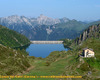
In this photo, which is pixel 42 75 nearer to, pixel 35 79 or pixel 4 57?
pixel 35 79

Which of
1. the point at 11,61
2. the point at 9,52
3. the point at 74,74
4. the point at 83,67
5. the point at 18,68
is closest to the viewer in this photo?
the point at 74,74

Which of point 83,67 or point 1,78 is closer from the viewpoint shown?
point 1,78

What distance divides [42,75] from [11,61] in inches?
1405

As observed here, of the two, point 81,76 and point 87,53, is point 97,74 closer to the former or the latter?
point 81,76

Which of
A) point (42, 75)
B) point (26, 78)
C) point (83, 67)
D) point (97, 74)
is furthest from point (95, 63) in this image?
point (26, 78)

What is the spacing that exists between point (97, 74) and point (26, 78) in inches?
1628

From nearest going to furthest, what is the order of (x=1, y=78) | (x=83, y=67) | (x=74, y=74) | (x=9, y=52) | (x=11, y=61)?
1. (x=1, y=78)
2. (x=74, y=74)
3. (x=83, y=67)
4. (x=11, y=61)
5. (x=9, y=52)

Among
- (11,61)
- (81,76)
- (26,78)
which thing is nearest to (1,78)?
(26,78)

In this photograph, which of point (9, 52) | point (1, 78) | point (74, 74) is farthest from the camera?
point (9, 52)

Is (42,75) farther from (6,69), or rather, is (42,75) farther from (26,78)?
(6,69)

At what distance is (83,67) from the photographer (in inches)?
4584

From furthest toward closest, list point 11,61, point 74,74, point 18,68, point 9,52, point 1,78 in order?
point 9,52, point 11,61, point 18,68, point 74,74, point 1,78

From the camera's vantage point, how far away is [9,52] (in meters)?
157

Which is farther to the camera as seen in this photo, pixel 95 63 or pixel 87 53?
pixel 87 53
